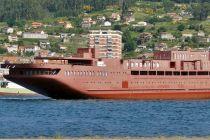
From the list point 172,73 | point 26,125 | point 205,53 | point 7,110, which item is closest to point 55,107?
point 7,110

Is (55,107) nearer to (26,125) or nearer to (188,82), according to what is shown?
(26,125)

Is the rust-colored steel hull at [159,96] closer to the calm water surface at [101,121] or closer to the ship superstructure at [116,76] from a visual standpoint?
the ship superstructure at [116,76]

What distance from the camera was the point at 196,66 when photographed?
12169 centimetres

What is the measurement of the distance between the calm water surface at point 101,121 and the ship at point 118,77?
14190mm

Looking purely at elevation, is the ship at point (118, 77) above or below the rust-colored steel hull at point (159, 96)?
above

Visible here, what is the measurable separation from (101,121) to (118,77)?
4433 cm

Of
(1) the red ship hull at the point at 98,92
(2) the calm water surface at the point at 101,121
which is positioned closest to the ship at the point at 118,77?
(1) the red ship hull at the point at 98,92

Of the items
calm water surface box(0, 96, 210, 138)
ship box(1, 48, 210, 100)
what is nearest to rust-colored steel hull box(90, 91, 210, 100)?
ship box(1, 48, 210, 100)

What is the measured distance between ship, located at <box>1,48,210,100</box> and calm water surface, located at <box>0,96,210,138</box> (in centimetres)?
1419

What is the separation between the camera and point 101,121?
68688mm

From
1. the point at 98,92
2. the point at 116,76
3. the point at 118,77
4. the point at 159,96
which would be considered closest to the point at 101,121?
the point at 98,92

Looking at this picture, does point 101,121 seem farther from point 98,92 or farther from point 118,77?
point 118,77

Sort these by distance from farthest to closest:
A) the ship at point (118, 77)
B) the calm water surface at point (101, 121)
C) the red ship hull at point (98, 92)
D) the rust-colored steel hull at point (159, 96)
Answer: the rust-colored steel hull at point (159, 96) < the ship at point (118, 77) < the red ship hull at point (98, 92) < the calm water surface at point (101, 121)

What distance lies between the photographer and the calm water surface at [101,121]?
57312 mm
